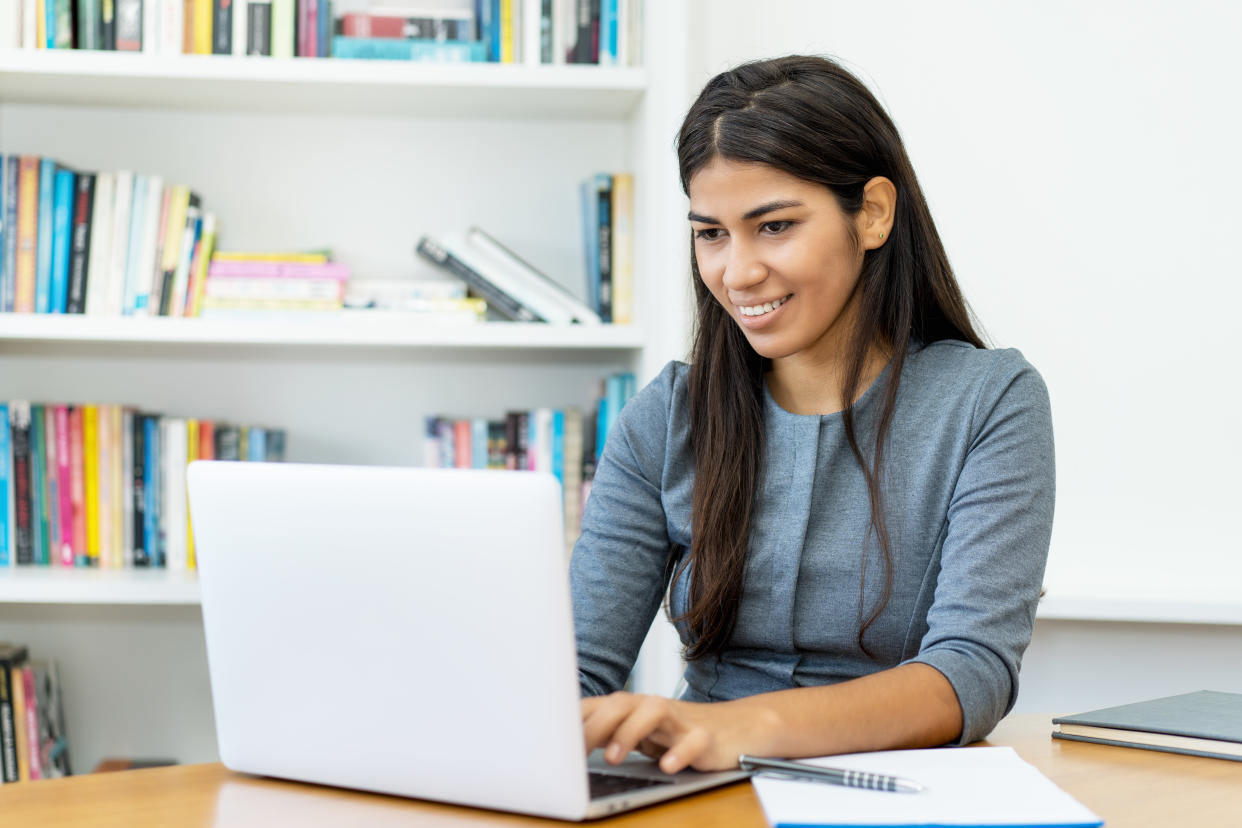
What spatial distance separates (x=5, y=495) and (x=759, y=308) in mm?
1479

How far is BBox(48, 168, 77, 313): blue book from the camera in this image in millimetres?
2012

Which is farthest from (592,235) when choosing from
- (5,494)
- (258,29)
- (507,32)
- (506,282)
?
(5,494)

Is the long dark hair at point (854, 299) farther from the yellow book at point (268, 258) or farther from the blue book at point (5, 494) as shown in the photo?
the blue book at point (5, 494)

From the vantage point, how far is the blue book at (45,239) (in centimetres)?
201

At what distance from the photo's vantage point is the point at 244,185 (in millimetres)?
2232

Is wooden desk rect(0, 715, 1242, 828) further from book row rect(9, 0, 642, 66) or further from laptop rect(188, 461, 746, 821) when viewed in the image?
book row rect(9, 0, 642, 66)

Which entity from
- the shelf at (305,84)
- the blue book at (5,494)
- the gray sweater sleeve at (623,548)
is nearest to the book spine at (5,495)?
the blue book at (5,494)

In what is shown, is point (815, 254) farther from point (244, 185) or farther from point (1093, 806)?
point (244, 185)

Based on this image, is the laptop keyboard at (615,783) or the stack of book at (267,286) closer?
the laptop keyboard at (615,783)

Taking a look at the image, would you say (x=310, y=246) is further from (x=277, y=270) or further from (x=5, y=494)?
(x=5, y=494)

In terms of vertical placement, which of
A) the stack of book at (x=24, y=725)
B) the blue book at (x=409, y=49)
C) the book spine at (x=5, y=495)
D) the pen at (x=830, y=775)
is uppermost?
the blue book at (x=409, y=49)

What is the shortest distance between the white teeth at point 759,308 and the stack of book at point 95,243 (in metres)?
1.21

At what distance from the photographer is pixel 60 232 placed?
6.60 ft

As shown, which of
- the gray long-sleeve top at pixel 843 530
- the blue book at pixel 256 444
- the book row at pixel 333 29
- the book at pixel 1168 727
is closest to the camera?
the book at pixel 1168 727
